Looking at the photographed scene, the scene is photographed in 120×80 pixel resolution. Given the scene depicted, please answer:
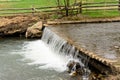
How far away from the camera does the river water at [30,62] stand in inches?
605

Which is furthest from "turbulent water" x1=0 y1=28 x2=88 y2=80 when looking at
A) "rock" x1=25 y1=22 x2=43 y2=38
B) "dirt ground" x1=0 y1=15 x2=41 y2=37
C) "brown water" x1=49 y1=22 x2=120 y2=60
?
"dirt ground" x1=0 y1=15 x2=41 y2=37

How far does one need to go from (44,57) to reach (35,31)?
4.74m

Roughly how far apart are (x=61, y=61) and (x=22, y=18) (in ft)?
27.6

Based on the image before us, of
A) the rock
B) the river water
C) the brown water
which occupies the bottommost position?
the river water

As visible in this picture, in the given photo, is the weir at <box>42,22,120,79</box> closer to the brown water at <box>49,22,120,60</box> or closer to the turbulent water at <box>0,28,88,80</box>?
the brown water at <box>49,22,120,60</box>

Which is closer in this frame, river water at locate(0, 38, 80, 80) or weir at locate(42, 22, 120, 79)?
weir at locate(42, 22, 120, 79)

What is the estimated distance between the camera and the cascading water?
14533 millimetres

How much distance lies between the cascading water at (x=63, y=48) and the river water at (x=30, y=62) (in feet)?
1.10

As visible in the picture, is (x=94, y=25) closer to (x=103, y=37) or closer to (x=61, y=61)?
(x=103, y=37)

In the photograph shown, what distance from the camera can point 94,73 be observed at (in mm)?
13797

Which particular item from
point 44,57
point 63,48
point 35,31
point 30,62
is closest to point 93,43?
point 63,48

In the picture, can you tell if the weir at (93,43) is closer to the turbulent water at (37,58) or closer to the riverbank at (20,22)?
the turbulent water at (37,58)

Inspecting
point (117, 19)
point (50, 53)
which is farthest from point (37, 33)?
point (117, 19)

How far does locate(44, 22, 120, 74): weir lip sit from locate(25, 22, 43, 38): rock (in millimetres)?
936
